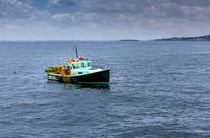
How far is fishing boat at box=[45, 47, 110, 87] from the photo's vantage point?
53.1 meters

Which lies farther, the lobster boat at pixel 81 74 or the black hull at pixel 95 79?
the lobster boat at pixel 81 74

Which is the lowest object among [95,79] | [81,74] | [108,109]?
[108,109]

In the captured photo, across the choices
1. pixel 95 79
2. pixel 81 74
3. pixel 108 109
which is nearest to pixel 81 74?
pixel 81 74

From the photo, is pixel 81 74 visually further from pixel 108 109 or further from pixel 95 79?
pixel 108 109

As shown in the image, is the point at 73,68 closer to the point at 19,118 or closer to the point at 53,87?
the point at 53,87

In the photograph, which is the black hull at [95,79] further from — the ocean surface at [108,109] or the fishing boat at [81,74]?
the ocean surface at [108,109]

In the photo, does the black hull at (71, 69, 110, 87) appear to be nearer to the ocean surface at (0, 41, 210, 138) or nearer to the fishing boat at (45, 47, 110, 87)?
the fishing boat at (45, 47, 110, 87)

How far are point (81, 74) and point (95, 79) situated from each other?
11.1 ft

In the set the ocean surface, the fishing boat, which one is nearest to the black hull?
the fishing boat

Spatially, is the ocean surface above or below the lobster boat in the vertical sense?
below

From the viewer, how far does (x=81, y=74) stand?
54.3 metres

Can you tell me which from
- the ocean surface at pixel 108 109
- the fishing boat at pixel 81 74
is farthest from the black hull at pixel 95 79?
the ocean surface at pixel 108 109

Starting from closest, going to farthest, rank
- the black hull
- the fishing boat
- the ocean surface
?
1. the ocean surface
2. the black hull
3. the fishing boat

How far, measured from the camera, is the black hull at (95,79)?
53.0 m
